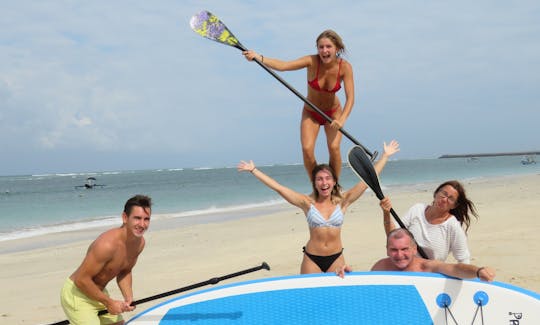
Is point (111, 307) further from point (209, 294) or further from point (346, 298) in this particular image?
point (346, 298)

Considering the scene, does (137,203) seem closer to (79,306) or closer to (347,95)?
(79,306)

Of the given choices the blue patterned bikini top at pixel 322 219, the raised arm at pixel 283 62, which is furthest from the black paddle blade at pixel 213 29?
the blue patterned bikini top at pixel 322 219

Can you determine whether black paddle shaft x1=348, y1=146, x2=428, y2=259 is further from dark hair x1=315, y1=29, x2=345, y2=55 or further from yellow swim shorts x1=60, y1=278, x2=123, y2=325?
yellow swim shorts x1=60, y1=278, x2=123, y2=325

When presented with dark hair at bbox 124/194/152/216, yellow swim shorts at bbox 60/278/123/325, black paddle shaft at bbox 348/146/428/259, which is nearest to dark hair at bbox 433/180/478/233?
black paddle shaft at bbox 348/146/428/259

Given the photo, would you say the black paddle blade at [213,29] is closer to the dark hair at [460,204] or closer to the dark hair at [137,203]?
the dark hair at [137,203]

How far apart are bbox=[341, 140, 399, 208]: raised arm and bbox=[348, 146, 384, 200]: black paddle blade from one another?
65 millimetres

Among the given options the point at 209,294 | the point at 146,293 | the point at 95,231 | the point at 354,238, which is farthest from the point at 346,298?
the point at 95,231

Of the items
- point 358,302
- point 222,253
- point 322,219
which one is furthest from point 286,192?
point 222,253

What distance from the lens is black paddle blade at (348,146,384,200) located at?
4.34m

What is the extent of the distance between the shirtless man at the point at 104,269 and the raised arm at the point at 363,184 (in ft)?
5.02

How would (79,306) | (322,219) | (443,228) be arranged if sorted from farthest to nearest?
1. (443,228)
2. (322,219)
3. (79,306)

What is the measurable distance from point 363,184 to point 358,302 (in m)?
1.05

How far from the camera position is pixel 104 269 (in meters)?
3.74

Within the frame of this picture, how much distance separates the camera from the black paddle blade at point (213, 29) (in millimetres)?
4652
